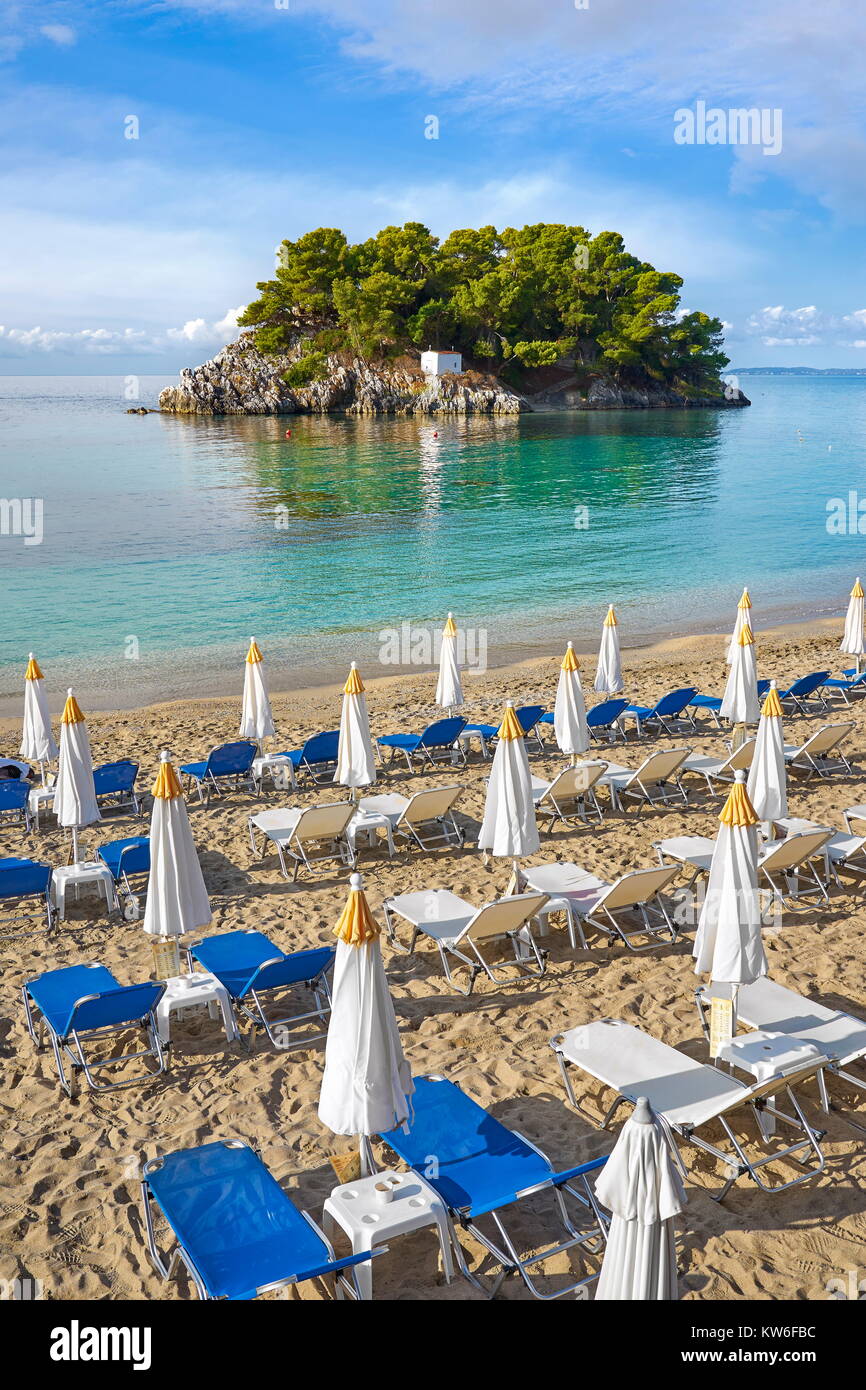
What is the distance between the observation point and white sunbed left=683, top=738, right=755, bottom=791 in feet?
33.7

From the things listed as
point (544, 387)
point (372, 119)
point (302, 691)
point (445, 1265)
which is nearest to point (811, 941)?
point (445, 1265)

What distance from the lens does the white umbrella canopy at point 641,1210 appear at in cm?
322

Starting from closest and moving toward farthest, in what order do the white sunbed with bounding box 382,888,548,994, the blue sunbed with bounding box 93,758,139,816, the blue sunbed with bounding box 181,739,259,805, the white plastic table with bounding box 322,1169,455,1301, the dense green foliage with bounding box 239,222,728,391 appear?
the white plastic table with bounding box 322,1169,455,1301
the white sunbed with bounding box 382,888,548,994
the blue sunbed with bounding box 93,758,139,816
the blue sunbed with bounding box 181,739,259,805
the dense green foliage with bounding box 239,222,728,391

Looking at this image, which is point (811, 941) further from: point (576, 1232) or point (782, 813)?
point (576, 1232)

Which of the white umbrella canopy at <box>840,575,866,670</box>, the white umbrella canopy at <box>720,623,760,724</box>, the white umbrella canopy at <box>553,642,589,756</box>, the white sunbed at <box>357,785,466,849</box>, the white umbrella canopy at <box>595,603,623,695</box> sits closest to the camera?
the white sunbed at <box>357,785,466,849</box>

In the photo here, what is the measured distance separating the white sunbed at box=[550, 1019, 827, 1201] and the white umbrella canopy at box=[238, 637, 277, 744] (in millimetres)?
6125

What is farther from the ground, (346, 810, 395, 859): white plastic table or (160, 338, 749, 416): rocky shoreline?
(160, 338, 749, 416): rocky shoreline

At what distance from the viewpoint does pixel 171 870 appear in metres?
6.33

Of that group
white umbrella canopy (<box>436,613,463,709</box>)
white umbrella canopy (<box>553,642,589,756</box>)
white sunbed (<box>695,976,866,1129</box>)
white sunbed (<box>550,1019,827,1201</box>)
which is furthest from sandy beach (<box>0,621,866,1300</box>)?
white umbrella canopy (<box>436,613,463,709</box>)

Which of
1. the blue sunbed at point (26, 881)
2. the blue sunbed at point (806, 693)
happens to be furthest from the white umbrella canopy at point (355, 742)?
the blue sunbed at point (806, 693)

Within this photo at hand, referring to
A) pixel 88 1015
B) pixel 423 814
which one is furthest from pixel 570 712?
pixel 88 1015

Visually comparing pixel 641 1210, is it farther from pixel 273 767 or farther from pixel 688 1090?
pixel 273 767

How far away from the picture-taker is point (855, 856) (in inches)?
343

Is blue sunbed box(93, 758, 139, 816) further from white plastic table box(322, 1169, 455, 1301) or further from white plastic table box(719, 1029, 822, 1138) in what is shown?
white plastic table box(719, 1029, 822, 1138)
